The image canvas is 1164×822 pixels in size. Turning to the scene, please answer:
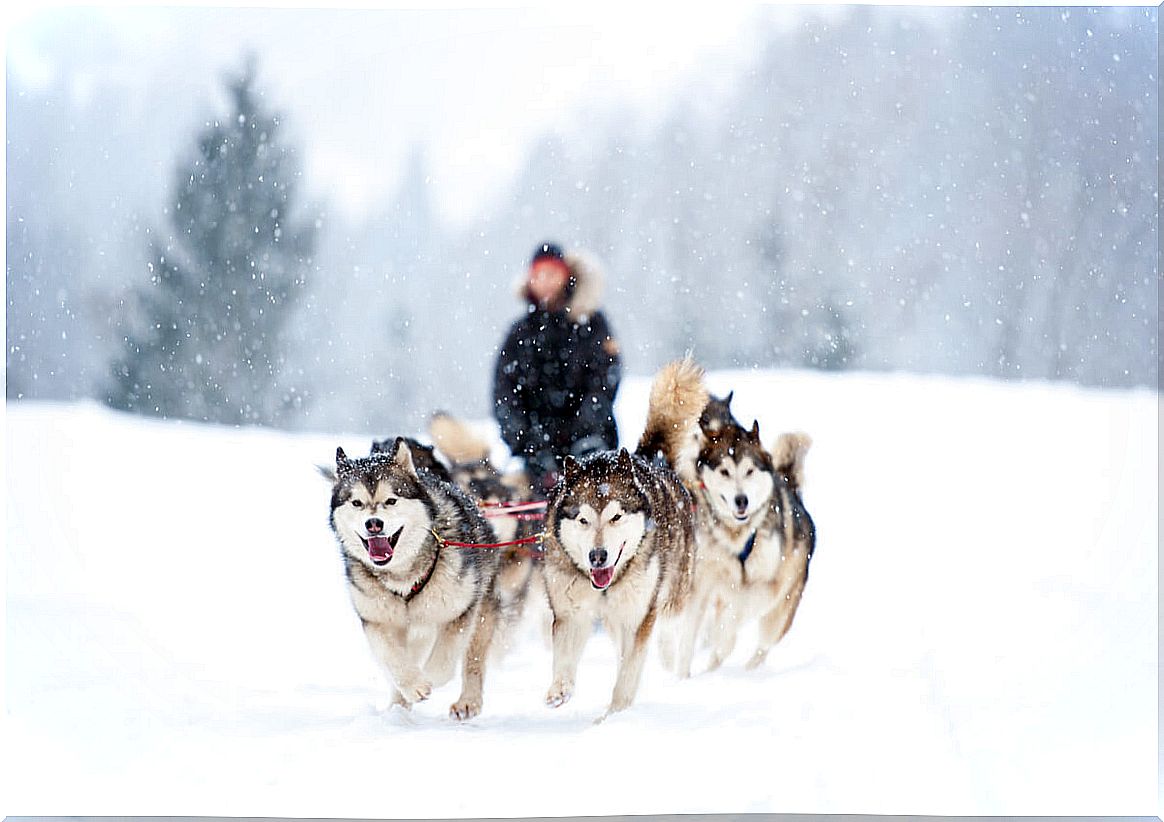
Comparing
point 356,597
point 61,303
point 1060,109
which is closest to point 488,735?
point 356,597

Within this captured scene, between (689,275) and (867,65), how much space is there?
245 cm

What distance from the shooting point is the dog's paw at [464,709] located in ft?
10.1

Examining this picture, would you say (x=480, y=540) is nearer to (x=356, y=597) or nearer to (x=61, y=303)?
(x=356, y=597)

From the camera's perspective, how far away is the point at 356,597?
3.05 m

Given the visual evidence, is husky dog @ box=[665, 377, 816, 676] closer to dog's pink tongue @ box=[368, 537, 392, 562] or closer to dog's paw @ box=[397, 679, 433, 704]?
dog's paw @ box=[397, 679, 433, 704]

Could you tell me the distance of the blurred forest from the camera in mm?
6785

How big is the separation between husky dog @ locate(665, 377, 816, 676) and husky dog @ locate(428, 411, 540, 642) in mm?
608

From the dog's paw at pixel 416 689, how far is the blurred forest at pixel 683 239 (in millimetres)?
4329

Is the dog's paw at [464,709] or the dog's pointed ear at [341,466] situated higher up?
the dog's pointed ear at [341,466]

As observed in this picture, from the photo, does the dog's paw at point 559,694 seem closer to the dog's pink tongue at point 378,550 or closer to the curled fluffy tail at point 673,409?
the dog's pink tongue at point 378,550

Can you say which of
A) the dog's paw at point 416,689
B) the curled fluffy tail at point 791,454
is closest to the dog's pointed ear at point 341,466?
the dog's paw at point 416,689

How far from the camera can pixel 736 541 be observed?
3525 mm

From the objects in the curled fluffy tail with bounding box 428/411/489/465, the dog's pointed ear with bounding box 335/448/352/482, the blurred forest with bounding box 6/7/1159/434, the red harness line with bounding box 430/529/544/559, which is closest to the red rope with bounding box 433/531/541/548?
the red harness line with bounding box 430/529/544/559

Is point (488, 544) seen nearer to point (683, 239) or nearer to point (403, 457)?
point (403, 457)
